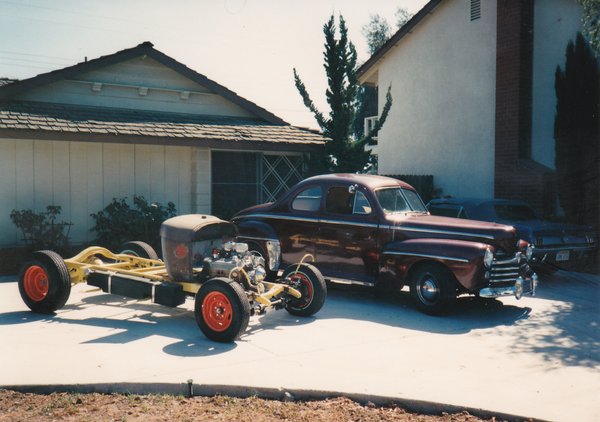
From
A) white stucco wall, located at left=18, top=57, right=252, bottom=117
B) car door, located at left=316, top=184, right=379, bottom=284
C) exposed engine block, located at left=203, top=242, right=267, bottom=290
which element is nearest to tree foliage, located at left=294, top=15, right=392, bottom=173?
white stucco wall, located at left=18, top=57, right=252, bottom=117

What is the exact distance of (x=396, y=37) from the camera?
19.1 m

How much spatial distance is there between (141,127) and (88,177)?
159cm

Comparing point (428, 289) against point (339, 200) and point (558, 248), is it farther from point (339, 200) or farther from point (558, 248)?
point (558, 248)

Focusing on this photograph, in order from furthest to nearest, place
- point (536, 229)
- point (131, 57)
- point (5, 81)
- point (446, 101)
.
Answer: point (446, 101), point (5, 81), point (131, 57), point (536, 229)

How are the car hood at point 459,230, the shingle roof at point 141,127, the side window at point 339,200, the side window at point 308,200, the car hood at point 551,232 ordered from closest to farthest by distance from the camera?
the car hood at point 459,230 → the side window at point 339,200 → the side window at point 308,200 → the car hood at point 551,232 → the shingle roof at point 141,127

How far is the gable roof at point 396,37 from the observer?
705 inches

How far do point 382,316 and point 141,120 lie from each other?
786 centimetres

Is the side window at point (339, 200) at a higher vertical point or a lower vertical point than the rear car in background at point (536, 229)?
higher

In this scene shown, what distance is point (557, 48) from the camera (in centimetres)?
1559

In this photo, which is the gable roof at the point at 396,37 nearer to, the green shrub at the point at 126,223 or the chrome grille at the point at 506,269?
the green shrub at the point at 126,223

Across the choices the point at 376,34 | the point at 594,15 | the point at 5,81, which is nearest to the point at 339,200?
the point at 594,15

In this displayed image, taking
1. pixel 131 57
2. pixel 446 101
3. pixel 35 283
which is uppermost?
pixel 131 57

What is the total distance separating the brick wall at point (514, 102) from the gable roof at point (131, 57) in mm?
5639

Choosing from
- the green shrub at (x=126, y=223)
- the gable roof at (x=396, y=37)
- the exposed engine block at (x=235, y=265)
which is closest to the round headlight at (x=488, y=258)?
the exposed engine block at (x=235, y=265)
